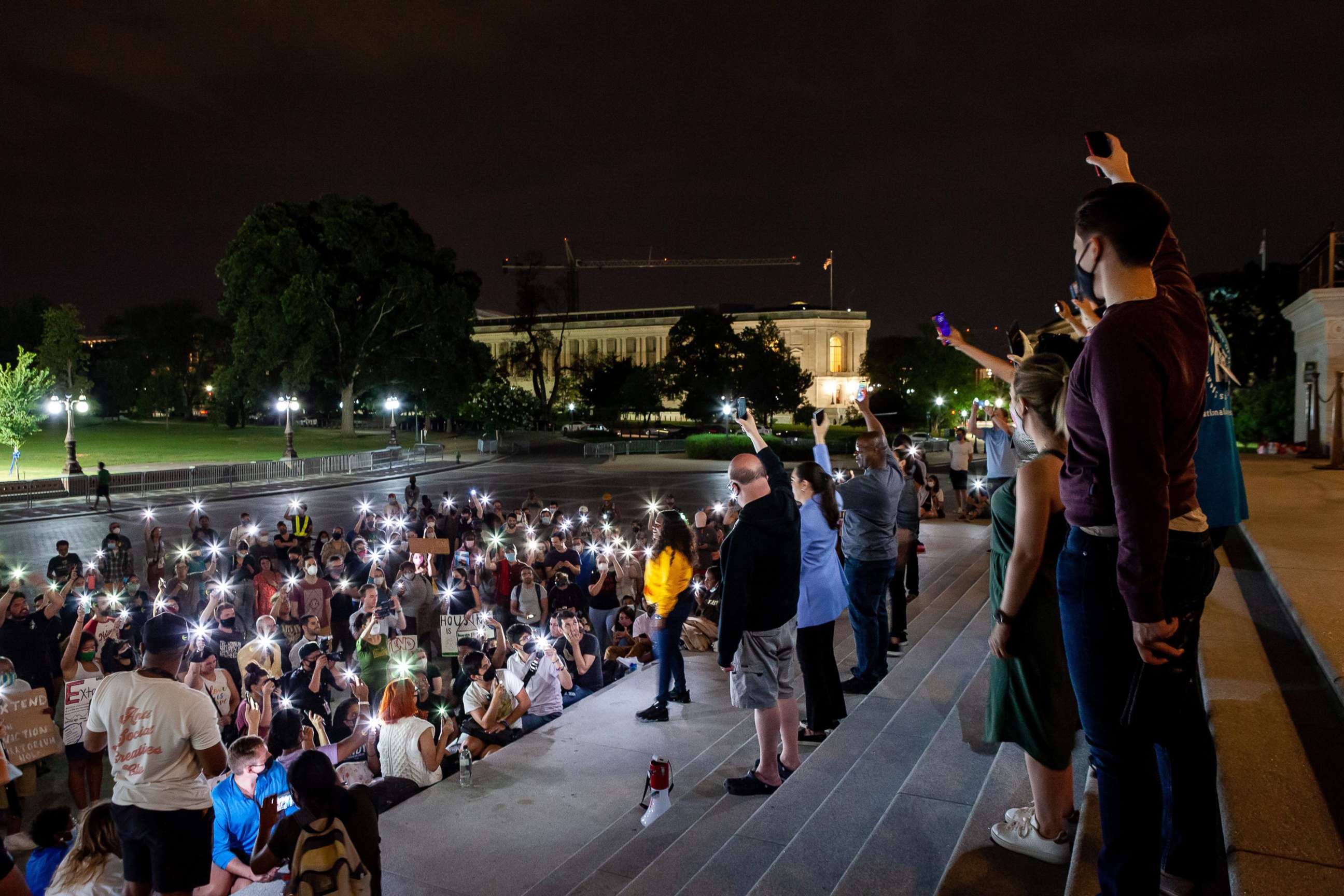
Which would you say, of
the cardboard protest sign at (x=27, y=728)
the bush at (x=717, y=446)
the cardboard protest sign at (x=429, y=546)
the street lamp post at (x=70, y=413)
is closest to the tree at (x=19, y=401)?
the street lamp post at (x=70, y=413)

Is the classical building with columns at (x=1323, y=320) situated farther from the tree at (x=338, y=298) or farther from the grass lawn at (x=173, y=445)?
the tree at (x=338, y=298)

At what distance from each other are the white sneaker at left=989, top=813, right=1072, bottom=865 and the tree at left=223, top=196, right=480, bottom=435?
5002cm

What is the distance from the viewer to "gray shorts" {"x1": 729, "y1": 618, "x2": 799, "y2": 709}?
4430mm

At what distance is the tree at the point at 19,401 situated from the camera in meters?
35.7

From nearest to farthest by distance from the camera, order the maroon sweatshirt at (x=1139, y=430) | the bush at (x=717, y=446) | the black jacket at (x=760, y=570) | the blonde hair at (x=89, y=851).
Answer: the maroon sweatshirt at (x=1139, y=430) → the blonde hair at (x=89, y=851) → the black jacket at (x=760, y=570) → the bush at (x=717, y=446)

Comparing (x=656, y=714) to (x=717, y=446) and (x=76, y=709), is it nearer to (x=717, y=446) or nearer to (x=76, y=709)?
(x=76, y=709)

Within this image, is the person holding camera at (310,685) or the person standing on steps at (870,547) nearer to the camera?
the person standing on steps at (870,547)

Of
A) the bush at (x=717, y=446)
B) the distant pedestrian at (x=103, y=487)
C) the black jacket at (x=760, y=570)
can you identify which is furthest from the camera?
the bush at (x=717, y=446)

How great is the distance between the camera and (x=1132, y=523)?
1.89 metres

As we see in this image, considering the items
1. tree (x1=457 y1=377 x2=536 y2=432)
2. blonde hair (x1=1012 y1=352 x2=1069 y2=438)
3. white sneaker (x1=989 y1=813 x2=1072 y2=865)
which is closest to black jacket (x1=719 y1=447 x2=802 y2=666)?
white sneaker (x1=989 y1=813 x2=1072 y2=865)

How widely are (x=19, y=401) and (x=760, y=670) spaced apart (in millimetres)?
43356

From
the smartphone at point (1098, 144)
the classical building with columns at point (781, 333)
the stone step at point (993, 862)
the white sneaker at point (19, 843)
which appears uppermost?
the classical building with columns at point (781, 333)

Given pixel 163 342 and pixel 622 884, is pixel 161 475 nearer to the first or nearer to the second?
pixel 622 884

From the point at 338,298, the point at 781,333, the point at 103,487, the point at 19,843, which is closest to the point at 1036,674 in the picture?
the point at 19,843
